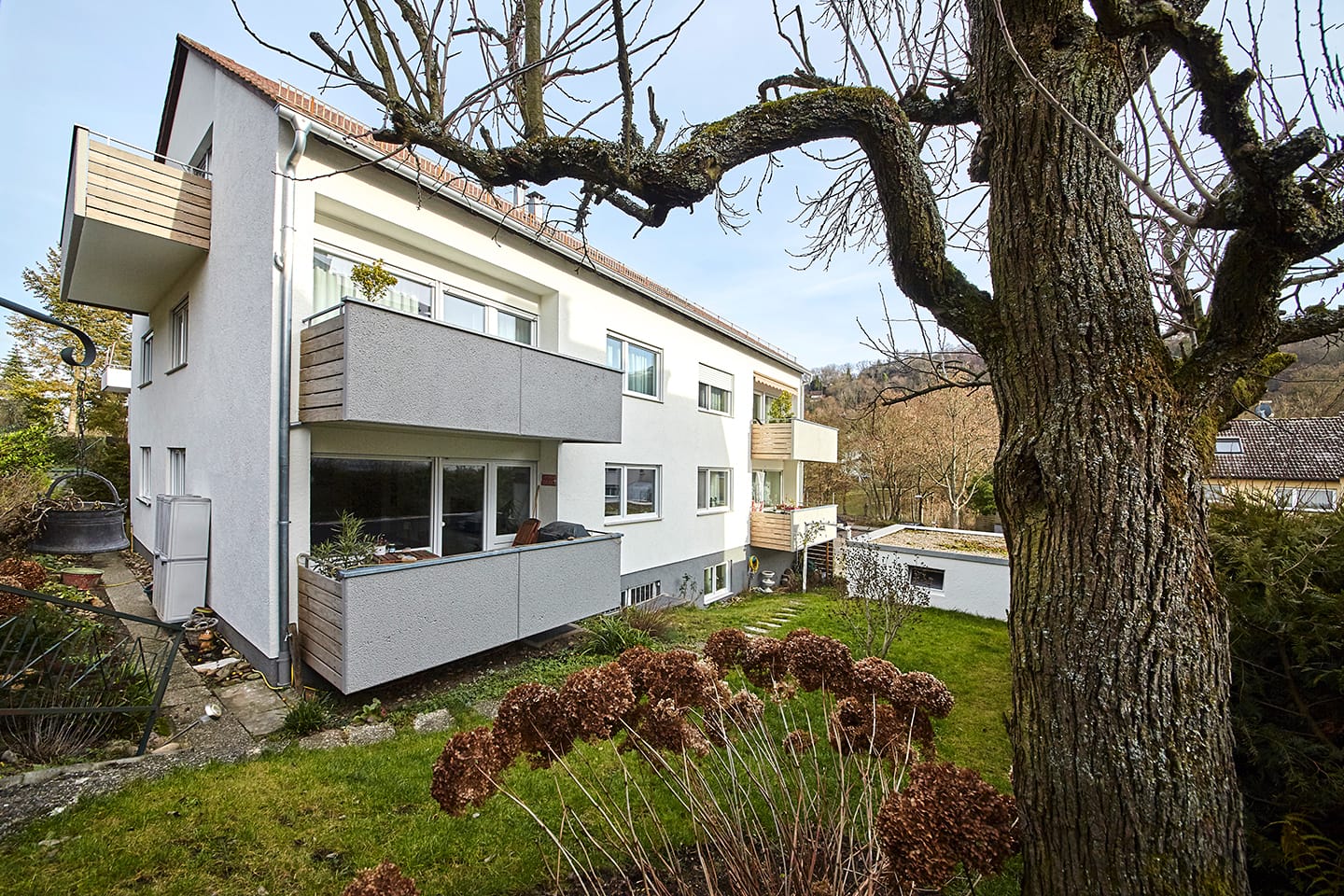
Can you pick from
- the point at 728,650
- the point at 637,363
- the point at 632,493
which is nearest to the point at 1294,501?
the point at 728,650

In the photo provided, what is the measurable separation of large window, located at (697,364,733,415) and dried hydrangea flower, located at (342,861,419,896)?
12.2 metres

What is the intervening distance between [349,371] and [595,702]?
4.63 meters

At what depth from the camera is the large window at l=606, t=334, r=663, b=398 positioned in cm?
1095

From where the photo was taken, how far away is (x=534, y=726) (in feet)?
7.78

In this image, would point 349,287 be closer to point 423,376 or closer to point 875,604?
point 423,376

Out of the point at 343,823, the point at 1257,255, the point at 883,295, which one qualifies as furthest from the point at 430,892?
the point at 883,295

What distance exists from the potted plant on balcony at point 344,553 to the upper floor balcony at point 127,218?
4.53 meters

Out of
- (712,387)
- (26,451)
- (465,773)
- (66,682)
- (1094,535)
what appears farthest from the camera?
(26,451)

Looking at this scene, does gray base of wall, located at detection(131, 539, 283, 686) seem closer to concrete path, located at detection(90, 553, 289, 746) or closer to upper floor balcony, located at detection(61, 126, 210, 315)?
concrete path, located at detection(90, 553, 289, 746)

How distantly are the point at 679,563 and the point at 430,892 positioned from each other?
9938 millimetres

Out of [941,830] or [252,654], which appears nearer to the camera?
[941,830]

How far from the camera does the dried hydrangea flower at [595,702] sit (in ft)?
7.63

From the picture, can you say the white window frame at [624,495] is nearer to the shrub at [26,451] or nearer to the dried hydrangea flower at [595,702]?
the dried hydrangea flower at [595,702]

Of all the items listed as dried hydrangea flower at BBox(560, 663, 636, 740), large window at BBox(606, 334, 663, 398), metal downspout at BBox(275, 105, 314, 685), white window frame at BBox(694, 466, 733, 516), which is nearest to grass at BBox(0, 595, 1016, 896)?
dried hydrangea flower at BBox(560, 663, 636, 740)
